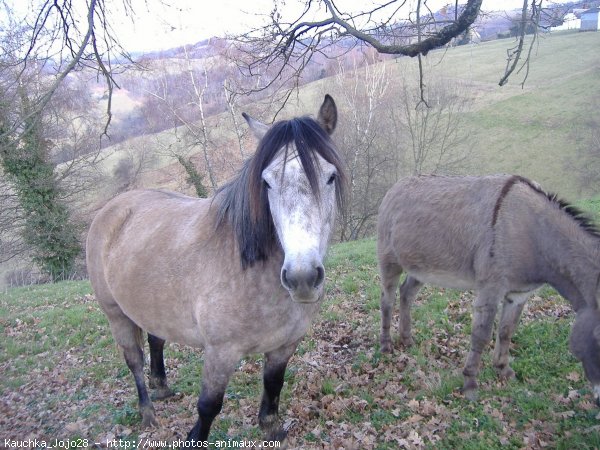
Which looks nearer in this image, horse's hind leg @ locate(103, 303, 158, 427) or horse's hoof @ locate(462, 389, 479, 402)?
horse's hoof @ locate(462, 389, 479, 402)

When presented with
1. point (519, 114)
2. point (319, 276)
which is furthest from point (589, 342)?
point (519, 114)

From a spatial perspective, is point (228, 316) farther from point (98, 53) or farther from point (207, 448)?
point (98, 53)

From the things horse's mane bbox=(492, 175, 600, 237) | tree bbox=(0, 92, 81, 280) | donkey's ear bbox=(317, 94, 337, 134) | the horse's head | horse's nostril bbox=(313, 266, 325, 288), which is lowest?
tree bbox=(0, 92, 81, 280)

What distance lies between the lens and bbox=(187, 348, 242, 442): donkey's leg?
3.00 metres

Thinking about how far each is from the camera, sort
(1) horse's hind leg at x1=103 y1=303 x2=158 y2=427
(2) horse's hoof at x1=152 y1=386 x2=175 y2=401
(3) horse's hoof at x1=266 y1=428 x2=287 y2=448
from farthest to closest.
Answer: (2) horse's hoof at x1=152 y1=386 x2=175 y2=401
(1) horse's hind leg at x1=103 y1=303 x2=158 y2=427
(3) horse's hoof at x1=266 y1=428 x2=287 y2=448

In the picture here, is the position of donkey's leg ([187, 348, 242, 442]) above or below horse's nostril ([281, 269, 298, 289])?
below

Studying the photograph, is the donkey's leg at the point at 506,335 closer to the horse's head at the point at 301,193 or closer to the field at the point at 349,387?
the field at the point at 349,387

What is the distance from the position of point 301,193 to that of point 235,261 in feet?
3.07

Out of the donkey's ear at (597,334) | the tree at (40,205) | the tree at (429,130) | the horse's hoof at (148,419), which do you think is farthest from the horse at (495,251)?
the tree at (429,130)

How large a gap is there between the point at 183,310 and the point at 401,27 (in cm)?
440

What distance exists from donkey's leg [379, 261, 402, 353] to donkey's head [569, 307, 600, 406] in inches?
82.0

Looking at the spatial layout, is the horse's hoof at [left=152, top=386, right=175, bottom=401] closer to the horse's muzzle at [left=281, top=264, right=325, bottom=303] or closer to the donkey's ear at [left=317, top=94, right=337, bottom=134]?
the horse's muzzle at [left=281, top=264, right=325, bottom=303]

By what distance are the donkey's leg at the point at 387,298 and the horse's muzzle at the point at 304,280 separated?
10.1 ft

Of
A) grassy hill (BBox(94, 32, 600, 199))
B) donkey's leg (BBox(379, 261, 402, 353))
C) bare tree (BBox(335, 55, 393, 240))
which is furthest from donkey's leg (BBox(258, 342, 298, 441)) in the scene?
bare tree (BBox(335, 55, 393, 240))
